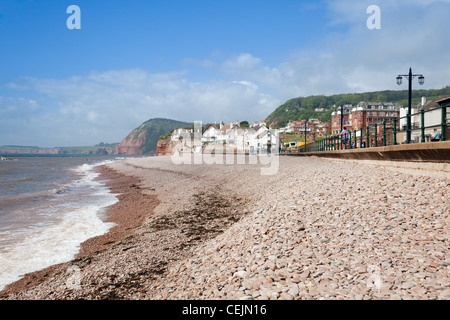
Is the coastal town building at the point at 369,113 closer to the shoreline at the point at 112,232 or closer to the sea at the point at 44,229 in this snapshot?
the shoreline at the point at 112,232

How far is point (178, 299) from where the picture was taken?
189 inches

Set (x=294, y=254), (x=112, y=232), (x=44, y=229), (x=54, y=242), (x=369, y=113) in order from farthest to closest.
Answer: (x=369, y=113)
(x=44, y=229)
(x=112, y=232)
(x=54, y=242)
(x=294, y=254)

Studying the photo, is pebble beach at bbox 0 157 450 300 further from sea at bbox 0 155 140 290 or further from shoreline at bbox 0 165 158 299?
sea at bbox 0 155 140 290

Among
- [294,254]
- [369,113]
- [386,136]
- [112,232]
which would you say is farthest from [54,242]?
[369,113]

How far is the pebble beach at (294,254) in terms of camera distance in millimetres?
4450

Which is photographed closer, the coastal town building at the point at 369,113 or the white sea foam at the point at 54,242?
the white sea foam at the point at 54,242

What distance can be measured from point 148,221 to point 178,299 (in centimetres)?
662

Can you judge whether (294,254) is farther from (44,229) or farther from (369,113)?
(369,113)

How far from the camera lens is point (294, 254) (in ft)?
18.1

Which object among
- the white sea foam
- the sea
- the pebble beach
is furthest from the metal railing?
the sea

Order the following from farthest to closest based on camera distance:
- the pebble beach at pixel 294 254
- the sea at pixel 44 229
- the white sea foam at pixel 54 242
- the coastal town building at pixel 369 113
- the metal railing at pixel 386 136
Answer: the coastal town building at pixel 369 113
the metal railing at pixel 386 136
the sea at pixel 44 229
the white sea foam at pixel 54 242
the pebble beach at pixel 294 254

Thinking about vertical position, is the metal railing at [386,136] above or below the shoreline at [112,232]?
above

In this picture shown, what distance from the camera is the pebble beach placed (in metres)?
4.45

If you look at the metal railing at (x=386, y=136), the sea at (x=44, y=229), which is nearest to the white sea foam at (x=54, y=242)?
the sea at (x=44, y=229)
